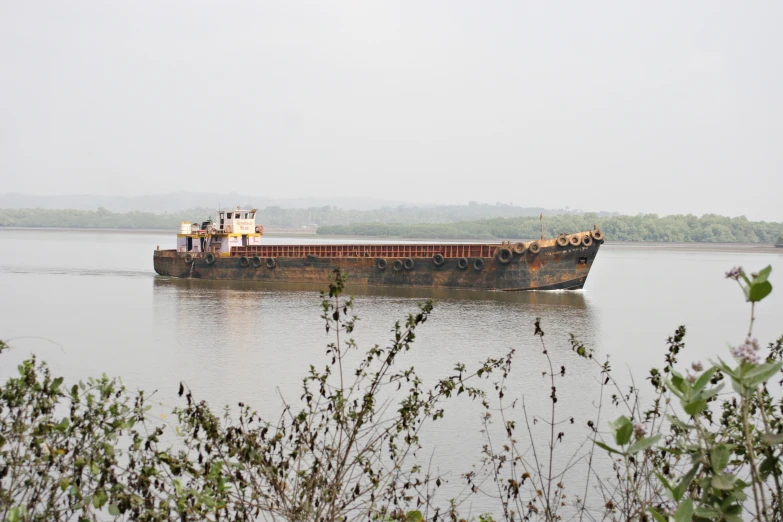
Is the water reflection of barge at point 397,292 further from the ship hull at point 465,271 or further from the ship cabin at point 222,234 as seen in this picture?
the ship cabin at point 222,234

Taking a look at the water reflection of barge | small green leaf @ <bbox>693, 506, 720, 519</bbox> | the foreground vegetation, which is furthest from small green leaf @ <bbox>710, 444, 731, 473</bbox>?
the water reflection of barge

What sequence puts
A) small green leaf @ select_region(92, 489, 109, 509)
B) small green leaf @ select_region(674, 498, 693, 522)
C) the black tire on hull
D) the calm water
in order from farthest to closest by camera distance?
the black tire on hull, the calm water, small green leaf @ select_region(92, 489, 109, 509), small green leaf @ select_region(674, 498, 693, 522)

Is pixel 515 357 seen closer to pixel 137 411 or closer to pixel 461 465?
pixel 461 465

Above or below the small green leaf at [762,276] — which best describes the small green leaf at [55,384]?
below

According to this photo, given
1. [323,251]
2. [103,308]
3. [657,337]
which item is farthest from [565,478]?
[323,251]

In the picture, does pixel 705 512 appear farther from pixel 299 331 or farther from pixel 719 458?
pixel 299 331

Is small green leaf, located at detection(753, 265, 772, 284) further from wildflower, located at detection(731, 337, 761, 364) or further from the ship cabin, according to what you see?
the ship cabin

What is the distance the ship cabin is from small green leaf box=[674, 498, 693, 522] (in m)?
36.2

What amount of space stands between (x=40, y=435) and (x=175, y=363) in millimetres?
12417

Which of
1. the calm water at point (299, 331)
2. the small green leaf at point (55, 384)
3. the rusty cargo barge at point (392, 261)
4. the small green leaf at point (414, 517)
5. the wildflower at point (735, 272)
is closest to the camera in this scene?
the wildflower at point (735, 272)

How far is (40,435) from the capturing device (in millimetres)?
4902

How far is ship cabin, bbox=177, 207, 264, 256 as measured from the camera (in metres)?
38.8

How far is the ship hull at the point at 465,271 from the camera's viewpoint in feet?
103

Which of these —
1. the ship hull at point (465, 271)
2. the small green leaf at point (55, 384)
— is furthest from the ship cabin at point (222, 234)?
the small green leaf at point (55, 384)
